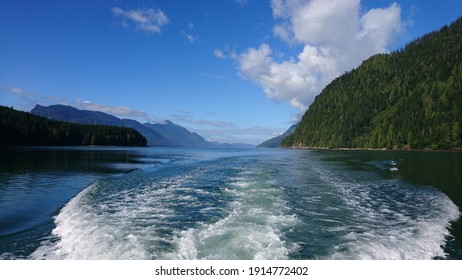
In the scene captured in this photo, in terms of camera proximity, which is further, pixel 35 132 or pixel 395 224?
pixel 35 132

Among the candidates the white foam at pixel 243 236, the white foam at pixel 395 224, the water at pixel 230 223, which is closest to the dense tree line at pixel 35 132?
the water at pixel 230 223

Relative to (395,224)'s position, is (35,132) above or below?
above

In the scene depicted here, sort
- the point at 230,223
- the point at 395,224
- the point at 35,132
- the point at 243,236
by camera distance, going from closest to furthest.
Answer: the point at 243,236
the point at 230,223
the point at 395,224
the point at 35,132

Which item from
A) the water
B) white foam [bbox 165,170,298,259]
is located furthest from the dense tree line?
white foam [bbox 165,170,298,259]

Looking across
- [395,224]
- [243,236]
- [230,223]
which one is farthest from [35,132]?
[395,224]

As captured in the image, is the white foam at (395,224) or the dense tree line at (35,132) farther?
the dense tree line at (35,132)

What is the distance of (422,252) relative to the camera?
1102cm

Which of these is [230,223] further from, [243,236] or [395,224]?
[395,224]

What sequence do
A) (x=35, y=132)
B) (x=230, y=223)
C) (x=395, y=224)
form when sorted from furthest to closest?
(x=35, y=132) → (x=395, y=224) → (x=230, y=223)

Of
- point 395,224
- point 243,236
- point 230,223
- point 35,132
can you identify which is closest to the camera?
point 243,236

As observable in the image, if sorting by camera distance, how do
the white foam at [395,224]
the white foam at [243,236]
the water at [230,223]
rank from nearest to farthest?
1. the white foam at [243,236]
2. the water at [230,223]
3. the white foam at [395,224]

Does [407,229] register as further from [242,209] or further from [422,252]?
[242,209]

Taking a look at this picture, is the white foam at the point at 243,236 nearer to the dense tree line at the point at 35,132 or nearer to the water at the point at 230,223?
the water at the point at 230,223
